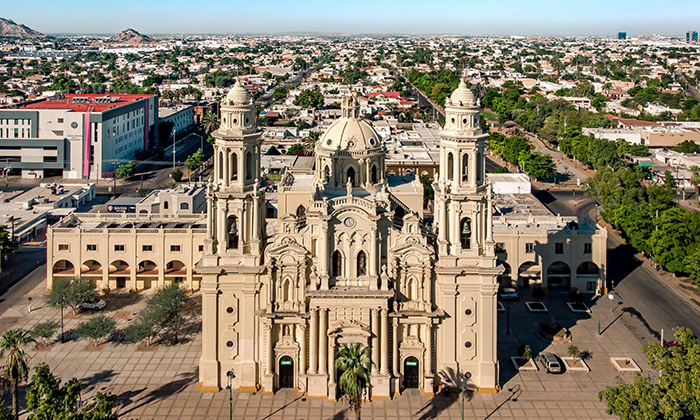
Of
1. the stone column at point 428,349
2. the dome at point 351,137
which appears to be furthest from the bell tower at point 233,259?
the stone column at point 428,349

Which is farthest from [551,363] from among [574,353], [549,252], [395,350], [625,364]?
[549,252]

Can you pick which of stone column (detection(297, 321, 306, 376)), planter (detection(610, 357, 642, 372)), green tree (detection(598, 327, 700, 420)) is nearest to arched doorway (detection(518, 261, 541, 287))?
planter (detection(610, 357, 642, 372))

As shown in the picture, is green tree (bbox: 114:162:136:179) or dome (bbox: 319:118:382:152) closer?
dome (bbox: 319:118:382:152)

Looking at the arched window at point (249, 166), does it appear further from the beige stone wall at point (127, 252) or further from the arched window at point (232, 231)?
the beige stone wall at point (127, 252)

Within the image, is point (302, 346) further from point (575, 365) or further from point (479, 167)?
point (575, 365)

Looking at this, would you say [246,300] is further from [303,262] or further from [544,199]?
[544,199]

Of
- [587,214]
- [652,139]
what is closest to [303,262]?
[587,214]

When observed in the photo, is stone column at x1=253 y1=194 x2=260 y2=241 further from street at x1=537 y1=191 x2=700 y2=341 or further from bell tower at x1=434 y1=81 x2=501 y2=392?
street at x1=537 y1=191 x2=700 y2=341
